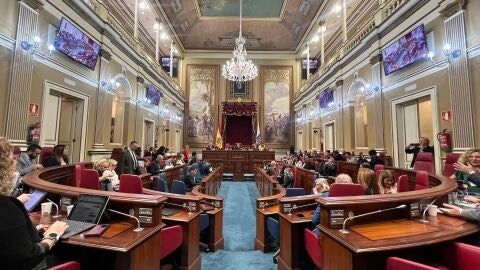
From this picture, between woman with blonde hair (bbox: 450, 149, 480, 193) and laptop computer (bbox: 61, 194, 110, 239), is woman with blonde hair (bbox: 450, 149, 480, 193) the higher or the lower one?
the higher one

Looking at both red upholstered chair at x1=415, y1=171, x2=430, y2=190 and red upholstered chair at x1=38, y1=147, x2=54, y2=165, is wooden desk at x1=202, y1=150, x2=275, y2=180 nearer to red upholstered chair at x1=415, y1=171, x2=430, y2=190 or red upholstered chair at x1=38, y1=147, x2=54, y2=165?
red upholstered chair at x1=38, y1=147, x2=54, y2=165

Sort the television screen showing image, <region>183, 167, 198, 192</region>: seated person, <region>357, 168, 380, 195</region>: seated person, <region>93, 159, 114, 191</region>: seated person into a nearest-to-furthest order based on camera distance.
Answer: <region>357, 168, 380, 195</region>: seated person
<region>93, 159, 114, 191</region>: seated person
the television screen showing image
<region>183, 167, 198, 192</region>: seated person

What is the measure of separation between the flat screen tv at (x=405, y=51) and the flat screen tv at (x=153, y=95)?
8.11 metres

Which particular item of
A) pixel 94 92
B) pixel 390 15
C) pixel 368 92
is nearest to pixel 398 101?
pixel 368 92

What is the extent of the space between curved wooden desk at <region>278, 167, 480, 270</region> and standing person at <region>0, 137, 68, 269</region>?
1.53m

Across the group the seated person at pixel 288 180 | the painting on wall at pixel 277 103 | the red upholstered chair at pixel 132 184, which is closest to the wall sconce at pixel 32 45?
the red upholstered chair at pixel 132 184

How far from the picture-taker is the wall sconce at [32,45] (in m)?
4.41

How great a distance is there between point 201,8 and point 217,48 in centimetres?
353

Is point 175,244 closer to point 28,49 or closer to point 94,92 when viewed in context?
point 28,49

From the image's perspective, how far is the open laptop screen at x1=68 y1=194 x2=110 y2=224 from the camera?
1716 mm

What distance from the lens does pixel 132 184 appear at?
2.80m

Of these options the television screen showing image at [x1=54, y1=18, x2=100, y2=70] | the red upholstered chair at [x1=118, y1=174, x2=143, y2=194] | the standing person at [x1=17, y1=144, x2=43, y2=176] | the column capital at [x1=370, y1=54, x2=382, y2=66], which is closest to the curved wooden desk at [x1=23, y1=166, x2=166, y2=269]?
the red upholstered chair at [x1=118, y1=174, x2=143, y2=194]

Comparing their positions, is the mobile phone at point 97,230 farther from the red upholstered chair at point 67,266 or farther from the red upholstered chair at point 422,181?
the red upholstered chair at point 422,181

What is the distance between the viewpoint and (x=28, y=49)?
4.50 meters
